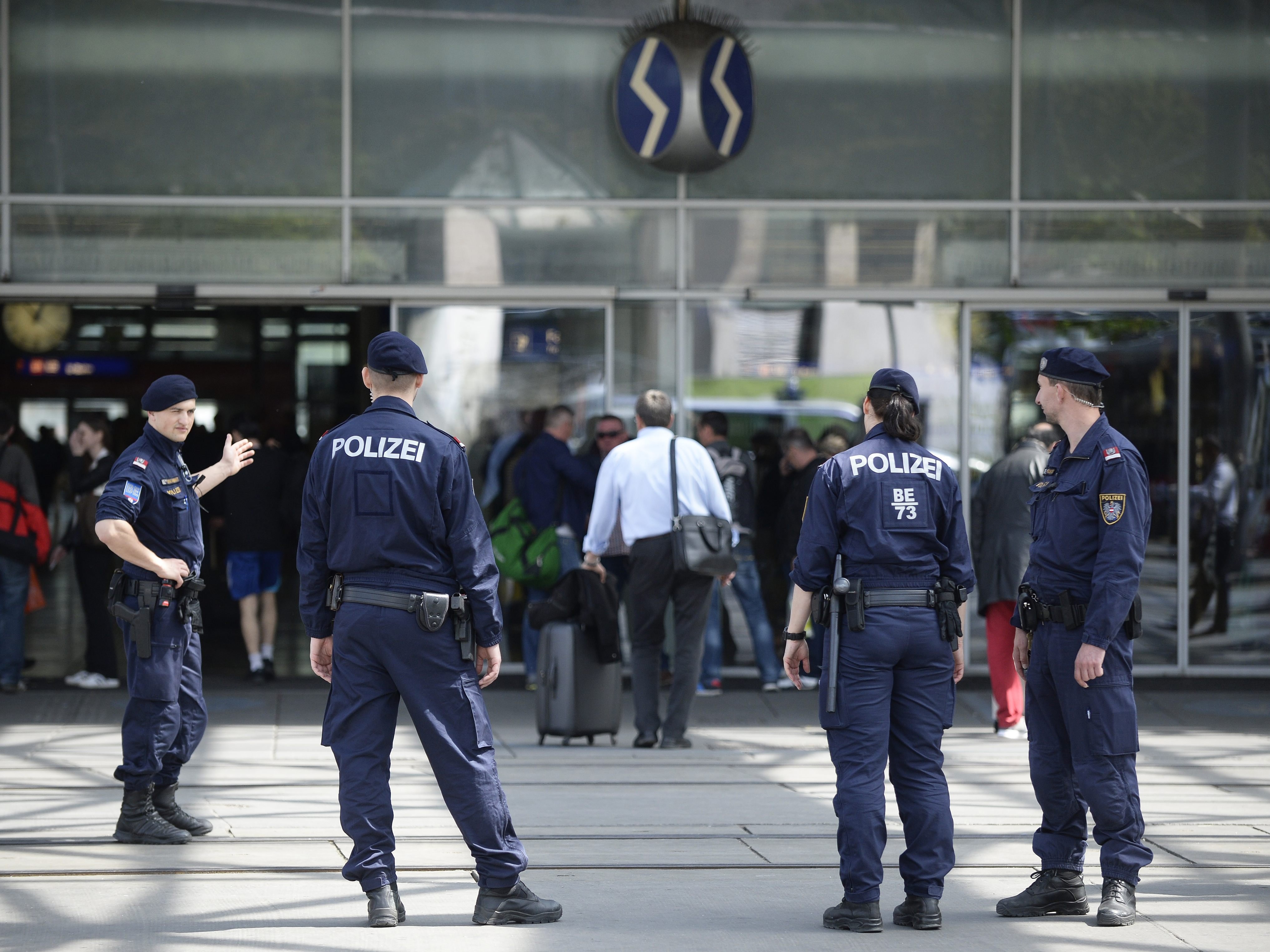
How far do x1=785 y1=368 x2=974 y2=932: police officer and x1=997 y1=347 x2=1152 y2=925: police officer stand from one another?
12.6 inches

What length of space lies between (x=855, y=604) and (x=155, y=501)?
114 inches

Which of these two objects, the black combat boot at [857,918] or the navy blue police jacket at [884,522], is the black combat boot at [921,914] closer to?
the black combat boot at [857,918]

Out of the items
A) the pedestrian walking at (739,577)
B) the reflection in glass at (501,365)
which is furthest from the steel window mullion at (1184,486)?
the reflection in glass at (501,365)

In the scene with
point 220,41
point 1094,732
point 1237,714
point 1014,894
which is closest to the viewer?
point 1094,732

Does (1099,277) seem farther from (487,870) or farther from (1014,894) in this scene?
(487,870)

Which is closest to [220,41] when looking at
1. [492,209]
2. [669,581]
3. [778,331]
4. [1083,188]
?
[492,209]

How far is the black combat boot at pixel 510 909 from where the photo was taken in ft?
16.4

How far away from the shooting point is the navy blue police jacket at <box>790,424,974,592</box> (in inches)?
203

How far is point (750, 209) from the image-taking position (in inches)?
440

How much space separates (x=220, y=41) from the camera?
11.0 m

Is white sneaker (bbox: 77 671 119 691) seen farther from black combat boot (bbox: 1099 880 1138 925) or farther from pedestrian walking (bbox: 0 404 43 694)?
black combat boot (bbox: 1099 880 1138 925)

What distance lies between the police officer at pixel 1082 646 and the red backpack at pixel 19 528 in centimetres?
729

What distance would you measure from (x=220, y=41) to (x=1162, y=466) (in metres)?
7.37

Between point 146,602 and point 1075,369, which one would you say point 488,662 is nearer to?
point 146,602
